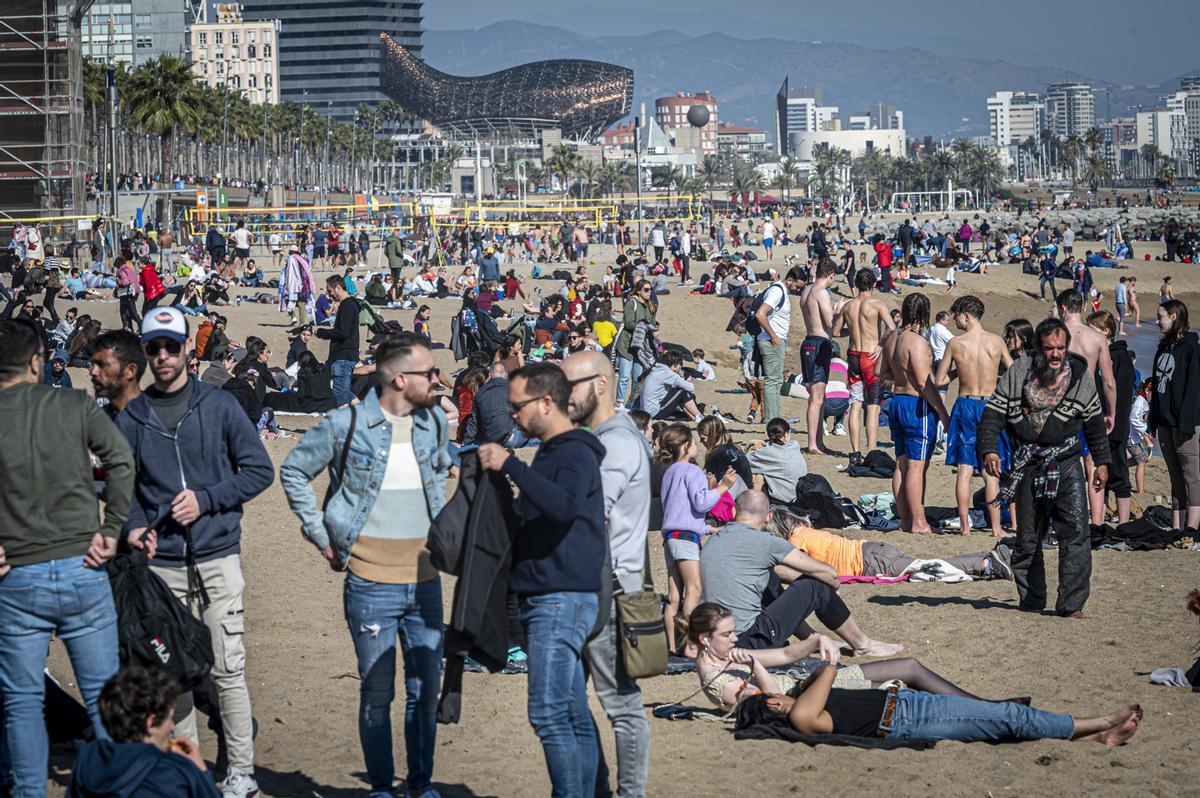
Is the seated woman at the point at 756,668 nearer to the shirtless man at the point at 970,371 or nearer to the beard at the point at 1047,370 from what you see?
the beard at the point at 1047,370

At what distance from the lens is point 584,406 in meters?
5.35

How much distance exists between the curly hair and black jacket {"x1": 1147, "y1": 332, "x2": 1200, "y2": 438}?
7.85m

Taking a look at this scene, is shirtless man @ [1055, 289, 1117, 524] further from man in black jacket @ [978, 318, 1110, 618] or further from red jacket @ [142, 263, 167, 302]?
red jacket @ [142, 263, 167, 302]

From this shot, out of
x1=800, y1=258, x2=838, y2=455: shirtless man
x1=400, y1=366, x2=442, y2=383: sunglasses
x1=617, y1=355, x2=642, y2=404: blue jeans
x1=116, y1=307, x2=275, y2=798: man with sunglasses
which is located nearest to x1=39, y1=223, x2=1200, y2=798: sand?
x1=116, y1=307, x2=275, y2=798: man with sunglasses

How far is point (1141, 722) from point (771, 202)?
131 metres

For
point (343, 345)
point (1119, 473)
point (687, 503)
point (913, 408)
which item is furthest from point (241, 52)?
point (687, 503)

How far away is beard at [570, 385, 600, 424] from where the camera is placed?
5.32 meters

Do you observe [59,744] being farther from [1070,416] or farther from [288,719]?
[1070,416]

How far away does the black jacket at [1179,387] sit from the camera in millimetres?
10016

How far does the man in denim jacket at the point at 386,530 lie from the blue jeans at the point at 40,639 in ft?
2.54

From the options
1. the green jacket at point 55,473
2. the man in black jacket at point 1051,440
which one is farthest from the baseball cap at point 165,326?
the man in black jacket at point 1051,440

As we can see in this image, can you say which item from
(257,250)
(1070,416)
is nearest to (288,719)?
(1070,416)

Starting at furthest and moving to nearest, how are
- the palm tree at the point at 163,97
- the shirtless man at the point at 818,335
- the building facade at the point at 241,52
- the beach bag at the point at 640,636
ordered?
the building facade at the point at 241,52, the palm tree at the point at 163,97, the shirtless man at the point at 818,335, the beach bag at the point at 640,636

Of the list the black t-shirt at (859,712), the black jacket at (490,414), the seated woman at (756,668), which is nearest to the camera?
the black t-shirt at (859,712)
